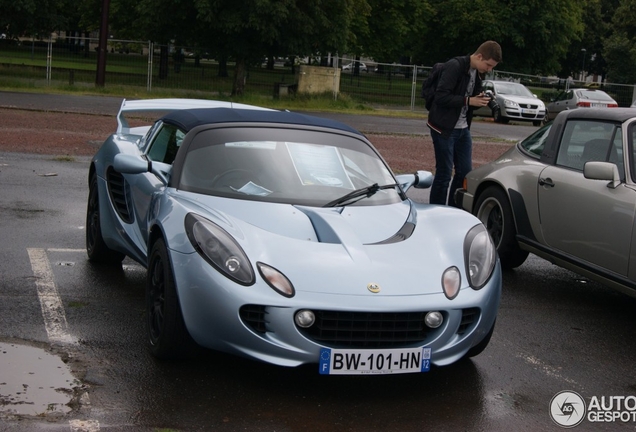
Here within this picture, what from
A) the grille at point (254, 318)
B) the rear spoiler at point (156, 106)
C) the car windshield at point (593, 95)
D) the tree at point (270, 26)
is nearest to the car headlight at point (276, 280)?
the grille at point (254, 318)

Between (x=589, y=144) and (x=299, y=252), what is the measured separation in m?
3.42

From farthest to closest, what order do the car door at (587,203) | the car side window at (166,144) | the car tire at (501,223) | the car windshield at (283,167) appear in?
the car tire at (501,223), the car door at (587,203), the car side window at (166,144), the car windshield at (283,167)

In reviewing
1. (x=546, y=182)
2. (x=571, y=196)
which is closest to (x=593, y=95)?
(x=546, y=182)

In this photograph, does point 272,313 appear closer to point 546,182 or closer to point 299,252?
point 299,252

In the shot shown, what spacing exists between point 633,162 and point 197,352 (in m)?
3.61

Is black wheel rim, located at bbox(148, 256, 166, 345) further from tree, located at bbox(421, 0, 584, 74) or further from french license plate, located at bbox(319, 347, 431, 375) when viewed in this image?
tree, located at bbox(421, 0, 584, 74)

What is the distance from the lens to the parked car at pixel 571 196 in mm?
6793

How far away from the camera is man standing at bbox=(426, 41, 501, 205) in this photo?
9312mm

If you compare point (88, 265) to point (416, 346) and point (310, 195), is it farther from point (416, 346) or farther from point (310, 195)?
point (416, 346)

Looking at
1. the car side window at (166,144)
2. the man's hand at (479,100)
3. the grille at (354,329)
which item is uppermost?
the man's hand at (479,100)

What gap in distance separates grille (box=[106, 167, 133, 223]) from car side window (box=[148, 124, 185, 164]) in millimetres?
294

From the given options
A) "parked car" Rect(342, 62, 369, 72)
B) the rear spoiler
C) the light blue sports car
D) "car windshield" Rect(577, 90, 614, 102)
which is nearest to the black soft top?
the light blue sports car

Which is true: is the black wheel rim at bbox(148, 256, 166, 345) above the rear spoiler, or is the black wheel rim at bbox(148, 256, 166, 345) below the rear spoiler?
below

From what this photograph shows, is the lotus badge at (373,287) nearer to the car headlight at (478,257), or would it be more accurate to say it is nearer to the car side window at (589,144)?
the car headlight at (478,257)
